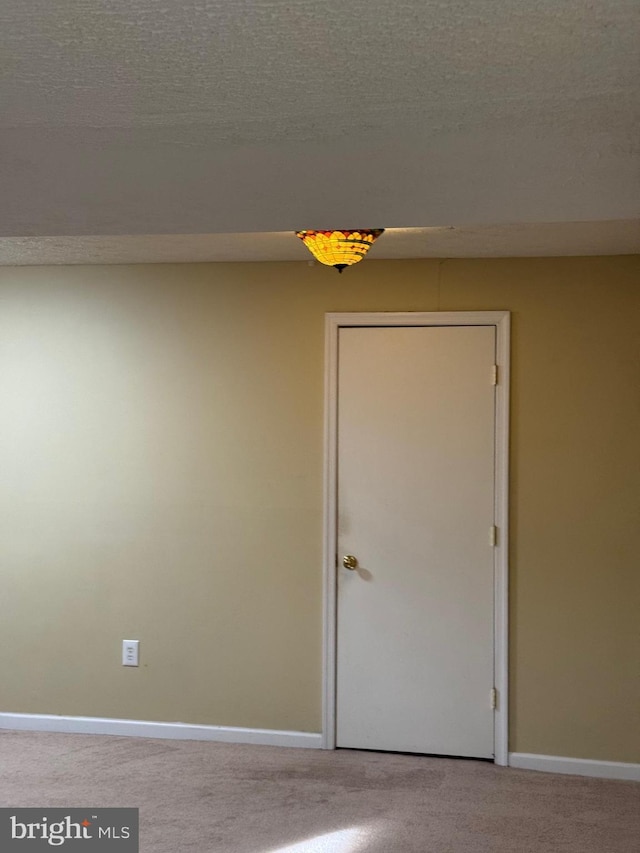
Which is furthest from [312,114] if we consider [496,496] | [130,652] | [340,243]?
[130,652]

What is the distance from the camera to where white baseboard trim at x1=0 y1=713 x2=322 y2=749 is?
12.3 feet

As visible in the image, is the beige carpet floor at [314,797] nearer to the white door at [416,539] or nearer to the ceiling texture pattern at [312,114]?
the white door at [416,539]

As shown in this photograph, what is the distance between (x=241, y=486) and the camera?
12.5ft

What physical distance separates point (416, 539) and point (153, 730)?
1553mm

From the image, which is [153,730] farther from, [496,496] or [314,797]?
[496,496]

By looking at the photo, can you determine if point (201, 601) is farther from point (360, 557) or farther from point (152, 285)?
point (152, 285)

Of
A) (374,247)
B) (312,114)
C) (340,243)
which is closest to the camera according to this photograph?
(312,114)

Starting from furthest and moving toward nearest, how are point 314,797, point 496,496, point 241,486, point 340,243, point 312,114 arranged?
1. point 241,486
2. point 496,496
3. point 314,797
4. point 340,243
5. point 312,114

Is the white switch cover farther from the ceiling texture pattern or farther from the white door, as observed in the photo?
the ceiling texture pattern

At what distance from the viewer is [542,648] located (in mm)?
3576

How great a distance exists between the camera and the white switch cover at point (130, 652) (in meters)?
3.88

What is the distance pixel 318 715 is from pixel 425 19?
332cm

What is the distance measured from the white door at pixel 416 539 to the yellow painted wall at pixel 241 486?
0.14 meters

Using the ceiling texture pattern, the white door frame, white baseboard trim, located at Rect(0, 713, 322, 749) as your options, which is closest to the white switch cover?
white baseboard trim, located at Rect(0, 713, 322, 749)
